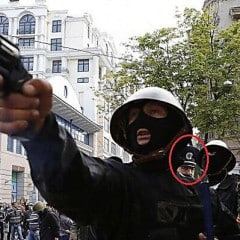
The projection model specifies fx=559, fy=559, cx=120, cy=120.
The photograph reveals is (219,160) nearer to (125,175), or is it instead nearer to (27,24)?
(125,175)

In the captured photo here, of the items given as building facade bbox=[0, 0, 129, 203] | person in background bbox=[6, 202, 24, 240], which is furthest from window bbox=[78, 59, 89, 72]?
person in background bbox=[6, 202, 24, 240]

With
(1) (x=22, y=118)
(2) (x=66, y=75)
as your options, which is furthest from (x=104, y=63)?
(1) (x=22, y=118)

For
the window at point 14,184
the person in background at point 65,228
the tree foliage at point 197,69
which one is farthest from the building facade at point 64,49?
the person in background at point 65,228

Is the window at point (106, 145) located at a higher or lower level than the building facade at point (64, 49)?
lower

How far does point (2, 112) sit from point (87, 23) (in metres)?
76.1

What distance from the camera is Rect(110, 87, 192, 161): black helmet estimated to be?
249 centimetres

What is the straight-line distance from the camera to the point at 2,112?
1.32 metres

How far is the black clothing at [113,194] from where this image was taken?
67.5 inches

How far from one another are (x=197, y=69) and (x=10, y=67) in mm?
17377

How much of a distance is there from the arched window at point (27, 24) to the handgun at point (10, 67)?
237ft

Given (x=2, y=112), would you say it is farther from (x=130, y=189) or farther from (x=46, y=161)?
(x=130, y=189)

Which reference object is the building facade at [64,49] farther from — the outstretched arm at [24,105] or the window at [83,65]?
the outstretched arm at [24,105]

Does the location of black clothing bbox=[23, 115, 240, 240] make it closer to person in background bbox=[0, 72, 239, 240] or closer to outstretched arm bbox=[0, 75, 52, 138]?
person in background bbox=[0, 72, 239, 240]

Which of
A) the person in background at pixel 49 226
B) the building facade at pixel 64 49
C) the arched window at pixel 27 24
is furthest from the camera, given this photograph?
the arched window at pixel 27 24
